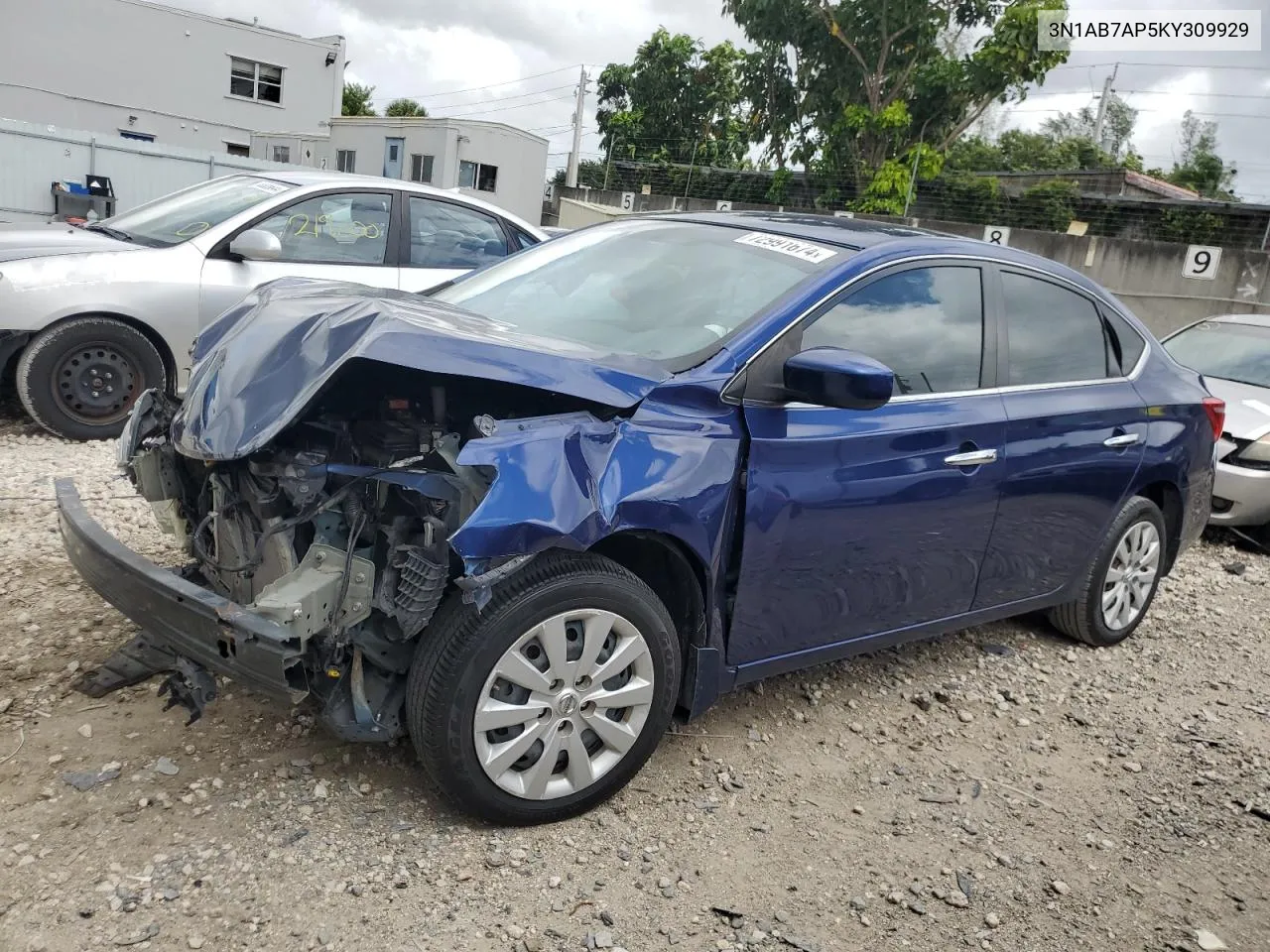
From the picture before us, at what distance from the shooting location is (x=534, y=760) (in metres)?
2.83

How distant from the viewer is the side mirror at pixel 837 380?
2922mm

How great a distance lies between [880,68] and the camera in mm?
19531

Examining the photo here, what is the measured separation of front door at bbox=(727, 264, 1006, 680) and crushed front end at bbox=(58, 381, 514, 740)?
36.6 inches

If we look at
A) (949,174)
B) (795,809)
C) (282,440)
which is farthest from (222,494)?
(949,174)

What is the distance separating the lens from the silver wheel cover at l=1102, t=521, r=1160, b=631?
15.3 ft

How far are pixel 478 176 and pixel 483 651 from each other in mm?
25865

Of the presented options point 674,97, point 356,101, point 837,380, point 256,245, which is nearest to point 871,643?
point 837,380

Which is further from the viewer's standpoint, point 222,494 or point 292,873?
point 222,494

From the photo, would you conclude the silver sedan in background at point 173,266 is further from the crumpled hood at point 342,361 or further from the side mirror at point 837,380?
the side mirror at point 837,380

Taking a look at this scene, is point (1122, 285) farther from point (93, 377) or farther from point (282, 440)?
point (282, 440)

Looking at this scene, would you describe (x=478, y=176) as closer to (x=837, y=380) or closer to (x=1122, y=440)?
(x=1122, y=440)

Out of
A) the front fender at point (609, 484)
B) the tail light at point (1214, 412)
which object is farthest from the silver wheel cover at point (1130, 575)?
the front fender at point (609, 484)

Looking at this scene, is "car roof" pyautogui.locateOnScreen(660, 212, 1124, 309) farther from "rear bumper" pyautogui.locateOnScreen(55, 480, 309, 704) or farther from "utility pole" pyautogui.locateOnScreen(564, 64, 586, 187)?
"utility pole" pyautogui.locateOnScreen(564, 64, 586, 187)

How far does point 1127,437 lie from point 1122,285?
11473 mm
